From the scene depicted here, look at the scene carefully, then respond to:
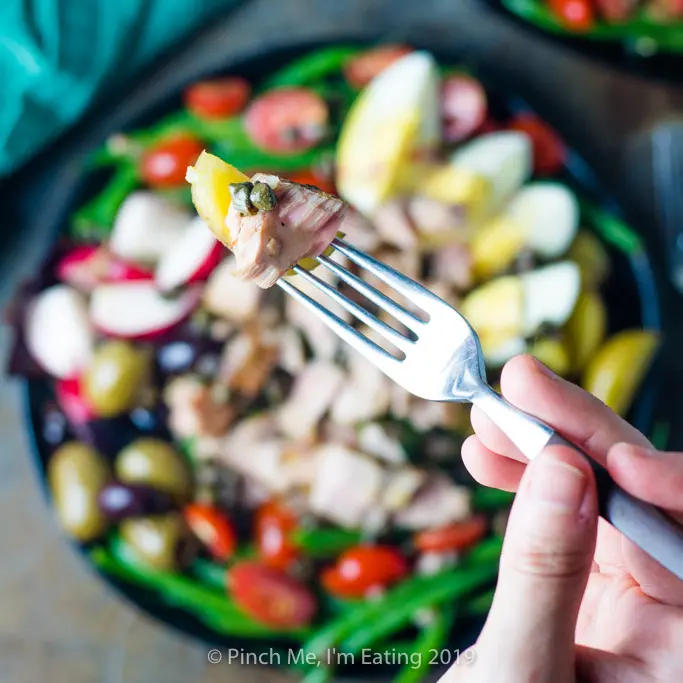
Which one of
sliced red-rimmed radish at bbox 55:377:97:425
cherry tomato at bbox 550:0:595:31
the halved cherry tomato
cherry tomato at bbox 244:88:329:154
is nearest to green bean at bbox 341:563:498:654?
the halved cherry tomato

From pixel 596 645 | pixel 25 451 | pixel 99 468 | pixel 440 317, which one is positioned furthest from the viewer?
pixel 25 451

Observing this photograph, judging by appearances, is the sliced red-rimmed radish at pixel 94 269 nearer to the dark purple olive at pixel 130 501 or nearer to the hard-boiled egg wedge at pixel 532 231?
the dark purple olive at pixel 130 501

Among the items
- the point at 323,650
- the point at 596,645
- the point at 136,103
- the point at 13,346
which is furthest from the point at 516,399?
the point at 136,103

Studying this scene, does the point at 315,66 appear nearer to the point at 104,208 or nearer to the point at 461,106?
the point at 461,106

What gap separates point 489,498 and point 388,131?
0.82 m

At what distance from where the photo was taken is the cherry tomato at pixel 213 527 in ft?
5.27

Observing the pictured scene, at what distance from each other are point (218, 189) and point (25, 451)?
122cm

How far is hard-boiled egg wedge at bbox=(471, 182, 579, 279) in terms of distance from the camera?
5.13 feet

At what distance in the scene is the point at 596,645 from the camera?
99 cm

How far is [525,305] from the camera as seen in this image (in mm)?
1519

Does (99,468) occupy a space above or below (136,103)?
below

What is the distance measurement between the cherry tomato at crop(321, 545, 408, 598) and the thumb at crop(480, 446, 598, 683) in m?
0.80

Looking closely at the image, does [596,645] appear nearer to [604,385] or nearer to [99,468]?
[604,385]

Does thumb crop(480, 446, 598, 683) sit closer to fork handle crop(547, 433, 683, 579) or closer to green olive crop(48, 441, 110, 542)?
fork handle crop(547, 433, 683, 579)
